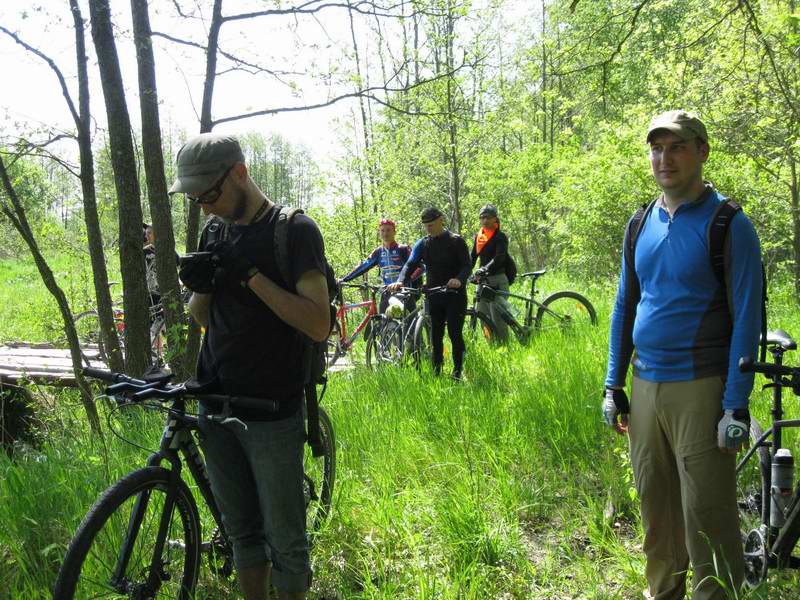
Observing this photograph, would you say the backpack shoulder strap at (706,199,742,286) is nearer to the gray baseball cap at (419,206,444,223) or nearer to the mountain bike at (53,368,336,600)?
the mountain bike at (53,368,336,600)

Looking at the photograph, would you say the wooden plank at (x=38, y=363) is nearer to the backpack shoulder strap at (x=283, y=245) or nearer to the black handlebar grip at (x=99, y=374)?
the black handlebar grip at (x=99, y=374)

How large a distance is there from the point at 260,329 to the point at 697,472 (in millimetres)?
1735

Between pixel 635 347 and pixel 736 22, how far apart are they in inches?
159

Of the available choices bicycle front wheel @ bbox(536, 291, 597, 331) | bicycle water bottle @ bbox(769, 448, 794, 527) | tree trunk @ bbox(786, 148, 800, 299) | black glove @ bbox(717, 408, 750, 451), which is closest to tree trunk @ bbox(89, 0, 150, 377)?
black glove @ bbox(717, 408, 750, 451)

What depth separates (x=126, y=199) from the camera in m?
5.20

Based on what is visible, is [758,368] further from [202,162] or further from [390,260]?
[390,260]

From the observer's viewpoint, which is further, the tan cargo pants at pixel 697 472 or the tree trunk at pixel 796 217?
the tree trunk at pixel 796 217

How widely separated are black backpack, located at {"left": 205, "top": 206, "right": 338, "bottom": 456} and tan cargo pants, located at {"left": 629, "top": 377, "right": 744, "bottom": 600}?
134 centimetres

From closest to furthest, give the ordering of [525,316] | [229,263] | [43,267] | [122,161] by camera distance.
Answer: [229,263] → [43,267] → [122,161] → [525,316]

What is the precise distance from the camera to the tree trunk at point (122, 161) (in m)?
5.07

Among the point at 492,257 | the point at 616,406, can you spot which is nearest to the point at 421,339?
the point at 492,257

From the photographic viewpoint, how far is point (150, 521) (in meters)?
2.27

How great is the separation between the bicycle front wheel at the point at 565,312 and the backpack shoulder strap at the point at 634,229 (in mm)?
5251

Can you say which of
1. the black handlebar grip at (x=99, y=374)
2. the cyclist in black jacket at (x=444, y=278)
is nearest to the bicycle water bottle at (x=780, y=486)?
the black handlebar grip at (x=99, y=374)
